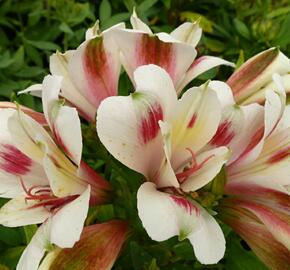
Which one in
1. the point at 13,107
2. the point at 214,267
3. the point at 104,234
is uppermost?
the point at 13,107

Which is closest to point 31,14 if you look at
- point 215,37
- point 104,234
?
point 215,37

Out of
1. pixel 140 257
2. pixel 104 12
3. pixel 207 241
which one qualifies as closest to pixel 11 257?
pixel 140 257

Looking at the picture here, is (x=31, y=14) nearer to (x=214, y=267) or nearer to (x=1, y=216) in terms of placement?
(x=214, y=267)

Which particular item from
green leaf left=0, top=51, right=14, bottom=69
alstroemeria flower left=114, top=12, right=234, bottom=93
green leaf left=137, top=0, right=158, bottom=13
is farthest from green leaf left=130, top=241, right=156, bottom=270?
green leaf left=137, top=0, right=158, bottom=13

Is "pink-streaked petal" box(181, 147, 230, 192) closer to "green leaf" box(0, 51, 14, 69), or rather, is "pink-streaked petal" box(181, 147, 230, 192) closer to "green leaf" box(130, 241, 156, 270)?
"green leaf" box(130, 241, 156, 270)

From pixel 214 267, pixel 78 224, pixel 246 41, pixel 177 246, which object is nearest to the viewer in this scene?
pixel 78 224

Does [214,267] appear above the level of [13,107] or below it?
below

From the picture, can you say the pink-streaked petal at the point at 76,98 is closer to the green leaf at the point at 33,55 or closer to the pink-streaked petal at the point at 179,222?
the pink-streaked petal at the point at 179,222

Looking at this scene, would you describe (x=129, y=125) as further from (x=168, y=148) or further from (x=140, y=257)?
(x=140, y=257)
